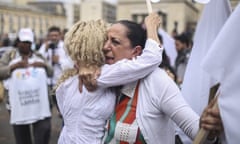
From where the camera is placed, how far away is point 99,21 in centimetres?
223

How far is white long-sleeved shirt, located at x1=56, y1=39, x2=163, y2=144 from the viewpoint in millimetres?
2021

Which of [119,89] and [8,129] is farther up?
[119,89]

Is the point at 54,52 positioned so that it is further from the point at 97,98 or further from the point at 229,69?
the point at 229,69

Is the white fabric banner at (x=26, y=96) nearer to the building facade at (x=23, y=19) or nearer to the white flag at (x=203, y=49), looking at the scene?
the white flag at (x=203, y=49)

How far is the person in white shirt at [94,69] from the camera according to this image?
2.03 m

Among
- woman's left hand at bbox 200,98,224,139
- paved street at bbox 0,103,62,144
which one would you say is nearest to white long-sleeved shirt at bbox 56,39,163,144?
woman's left hand at bbox 200,98,224,139

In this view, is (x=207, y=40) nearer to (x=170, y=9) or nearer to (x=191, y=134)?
(x=191, y=134)

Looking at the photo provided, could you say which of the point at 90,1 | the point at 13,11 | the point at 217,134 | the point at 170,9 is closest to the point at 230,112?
the point at 217,134

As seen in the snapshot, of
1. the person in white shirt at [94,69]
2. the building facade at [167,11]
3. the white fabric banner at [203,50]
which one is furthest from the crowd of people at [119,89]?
the building facade at [167,11]

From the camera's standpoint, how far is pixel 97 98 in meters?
2.15

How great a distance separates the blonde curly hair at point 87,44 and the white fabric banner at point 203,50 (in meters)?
0.71

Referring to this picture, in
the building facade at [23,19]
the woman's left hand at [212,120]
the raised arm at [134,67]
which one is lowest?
the building facade at [23,19]

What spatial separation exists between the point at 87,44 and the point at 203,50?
34.5 inches

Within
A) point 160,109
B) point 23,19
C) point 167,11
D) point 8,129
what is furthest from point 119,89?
point 23,19
